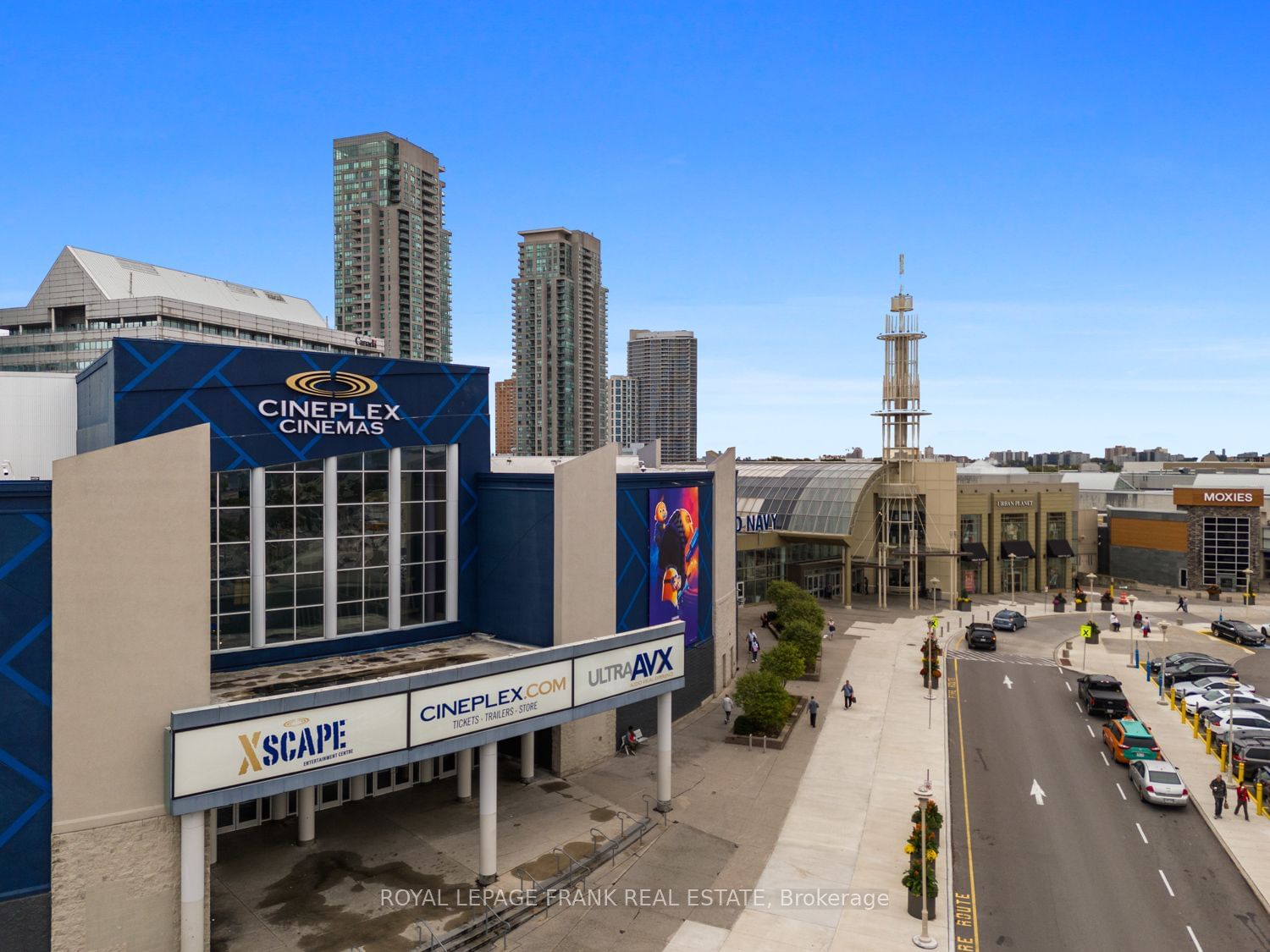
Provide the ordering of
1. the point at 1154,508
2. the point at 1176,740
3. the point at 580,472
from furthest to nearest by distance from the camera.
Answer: the point at 1154,508
the point at 1176,740
the point at 580,472

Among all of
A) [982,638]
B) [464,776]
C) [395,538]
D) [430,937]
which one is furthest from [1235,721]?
[395,538]

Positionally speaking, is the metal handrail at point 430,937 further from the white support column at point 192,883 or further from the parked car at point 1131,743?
the parked car at point 1131,743

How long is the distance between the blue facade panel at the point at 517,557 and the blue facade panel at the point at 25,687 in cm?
1515

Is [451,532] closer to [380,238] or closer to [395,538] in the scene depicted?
[395,538]

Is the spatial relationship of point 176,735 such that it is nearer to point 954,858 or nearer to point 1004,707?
point 954,858

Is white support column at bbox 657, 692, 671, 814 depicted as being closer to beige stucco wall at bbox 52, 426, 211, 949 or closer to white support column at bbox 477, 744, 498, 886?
white support column at bbox 477, 744, 498, 886

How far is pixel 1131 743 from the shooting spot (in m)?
33.2

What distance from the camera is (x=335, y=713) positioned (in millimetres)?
20031

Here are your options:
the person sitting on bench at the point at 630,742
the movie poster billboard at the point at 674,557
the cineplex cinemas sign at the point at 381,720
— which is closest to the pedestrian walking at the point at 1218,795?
the movie poster billboard at the point at 674,557

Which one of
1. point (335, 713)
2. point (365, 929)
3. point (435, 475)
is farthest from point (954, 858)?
point (435, 475)

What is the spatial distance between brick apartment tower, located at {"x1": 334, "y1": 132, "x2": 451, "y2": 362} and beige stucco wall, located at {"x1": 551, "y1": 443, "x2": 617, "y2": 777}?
12495 cm

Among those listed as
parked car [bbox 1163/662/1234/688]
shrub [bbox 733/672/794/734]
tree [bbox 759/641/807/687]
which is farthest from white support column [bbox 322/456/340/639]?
parked car [bbox 1163/662/1234/688]

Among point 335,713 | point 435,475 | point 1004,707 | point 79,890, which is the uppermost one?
point 435,475

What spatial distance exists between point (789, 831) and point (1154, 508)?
83.3 m
